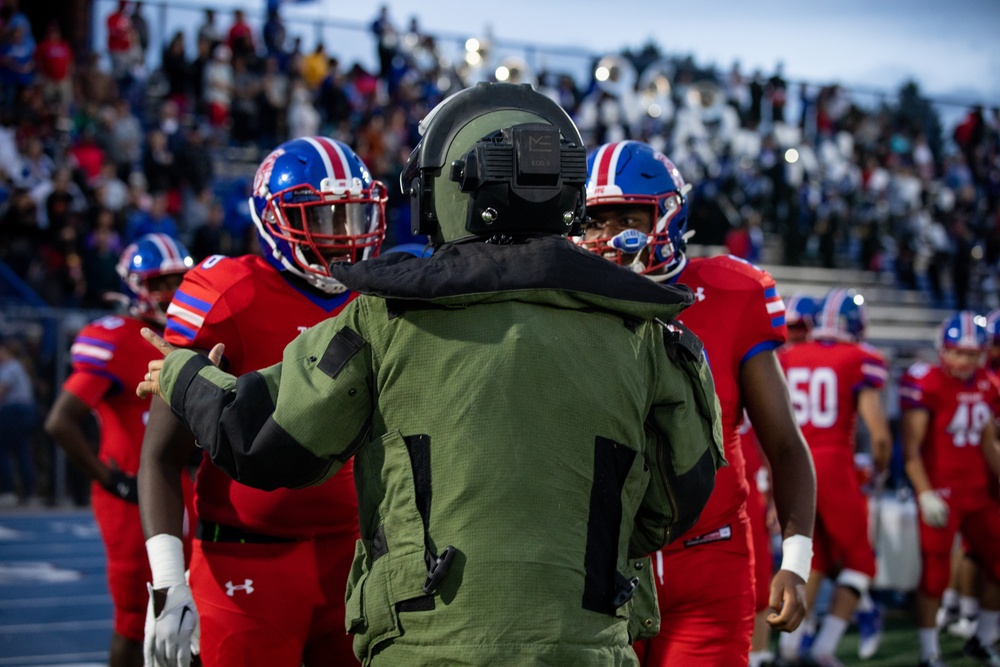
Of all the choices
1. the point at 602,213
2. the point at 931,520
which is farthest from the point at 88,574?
the point at 602,213

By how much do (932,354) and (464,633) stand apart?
493 inches

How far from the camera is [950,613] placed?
7879 mm

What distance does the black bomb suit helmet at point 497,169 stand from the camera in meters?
2.05

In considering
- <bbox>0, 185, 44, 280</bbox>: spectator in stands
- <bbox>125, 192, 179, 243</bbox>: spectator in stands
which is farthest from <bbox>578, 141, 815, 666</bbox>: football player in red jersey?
<bbox>0, 185, 44, 280</bbox>: spectator in stands

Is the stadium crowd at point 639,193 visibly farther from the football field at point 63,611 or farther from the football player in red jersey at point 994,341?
the football field at point 63,611

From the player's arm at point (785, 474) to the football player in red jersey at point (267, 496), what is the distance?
1078 mm

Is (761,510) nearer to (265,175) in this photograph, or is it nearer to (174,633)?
(265,175)

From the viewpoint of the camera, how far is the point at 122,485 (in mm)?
4688

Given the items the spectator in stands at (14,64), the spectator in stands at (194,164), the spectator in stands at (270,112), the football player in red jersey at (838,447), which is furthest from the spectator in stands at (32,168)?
the football player in red jersey at (838,447)

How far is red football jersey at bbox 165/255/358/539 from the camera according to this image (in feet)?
9.58

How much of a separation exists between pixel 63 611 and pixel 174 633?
519 cm

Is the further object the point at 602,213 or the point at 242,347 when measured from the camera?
the point at 602,213

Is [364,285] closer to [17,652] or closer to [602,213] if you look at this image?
[602,213]

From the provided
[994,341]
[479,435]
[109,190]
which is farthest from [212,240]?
[479,435]
